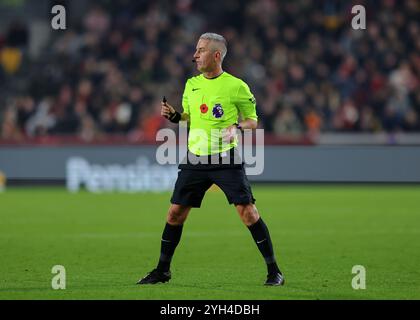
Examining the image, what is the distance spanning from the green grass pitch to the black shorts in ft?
2.71

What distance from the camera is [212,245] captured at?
1373 centimetres

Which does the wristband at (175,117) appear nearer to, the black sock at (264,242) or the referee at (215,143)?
the referee at (215,143)

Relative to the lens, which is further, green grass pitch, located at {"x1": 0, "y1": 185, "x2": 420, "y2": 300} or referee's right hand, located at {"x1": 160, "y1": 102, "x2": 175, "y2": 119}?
referee's right hand, located at {"x1": 160, "y1": 102, "x2": 175, "y2": 119}

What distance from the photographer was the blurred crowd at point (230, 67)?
25.4m

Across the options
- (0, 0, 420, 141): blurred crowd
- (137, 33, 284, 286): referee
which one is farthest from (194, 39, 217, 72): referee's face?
(0, 0, 420, 141): blurred crowd

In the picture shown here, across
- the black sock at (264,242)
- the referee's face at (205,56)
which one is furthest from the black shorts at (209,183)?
the referee's face at (205,56)

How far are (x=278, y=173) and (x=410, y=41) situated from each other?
5695 millimetres

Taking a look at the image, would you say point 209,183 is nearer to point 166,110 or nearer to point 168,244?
point 168,244

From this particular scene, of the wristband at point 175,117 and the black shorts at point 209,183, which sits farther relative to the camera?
the wristband at point 175,117

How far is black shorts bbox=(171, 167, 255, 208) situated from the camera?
9.76m

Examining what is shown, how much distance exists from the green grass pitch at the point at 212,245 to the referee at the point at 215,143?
567 millimetres

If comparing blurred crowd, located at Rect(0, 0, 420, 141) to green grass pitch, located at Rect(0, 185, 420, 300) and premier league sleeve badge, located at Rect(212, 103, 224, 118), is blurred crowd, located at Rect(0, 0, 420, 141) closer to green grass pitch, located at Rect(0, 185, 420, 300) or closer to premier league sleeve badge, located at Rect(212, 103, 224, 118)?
green grass pitch, located at Rect(0, 185, 420, 300)

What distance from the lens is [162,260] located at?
10.1 meters
